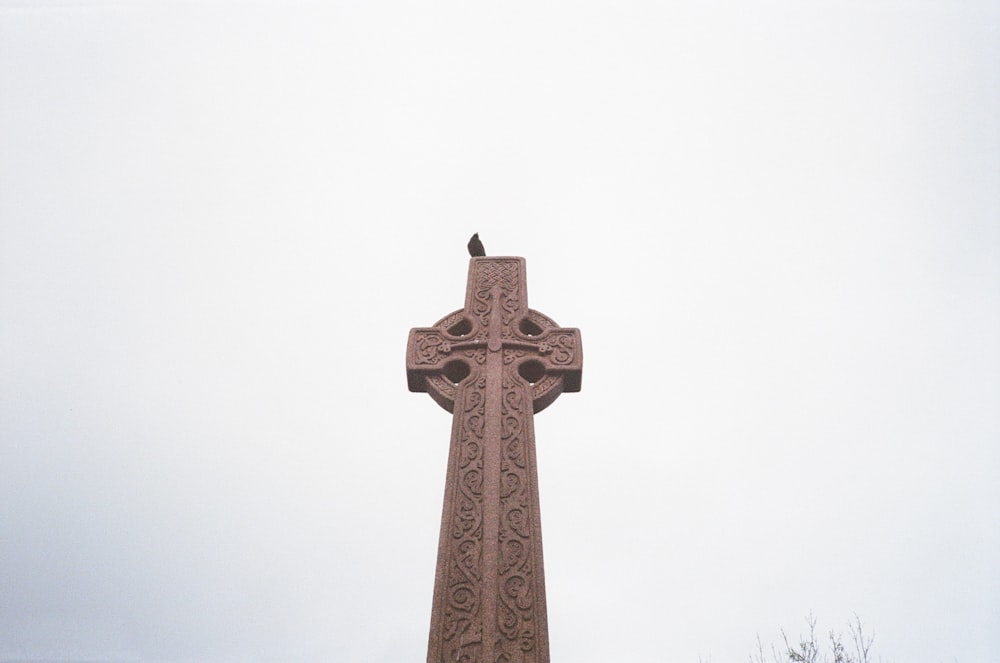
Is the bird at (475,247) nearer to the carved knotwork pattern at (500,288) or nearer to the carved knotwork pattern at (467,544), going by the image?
the carved knotwork pattern at (500,288)

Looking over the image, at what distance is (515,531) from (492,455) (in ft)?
1.69

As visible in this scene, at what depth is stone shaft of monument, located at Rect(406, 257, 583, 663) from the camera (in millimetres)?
3562

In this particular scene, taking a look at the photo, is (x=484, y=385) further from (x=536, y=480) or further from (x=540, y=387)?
(x=536, y=480)

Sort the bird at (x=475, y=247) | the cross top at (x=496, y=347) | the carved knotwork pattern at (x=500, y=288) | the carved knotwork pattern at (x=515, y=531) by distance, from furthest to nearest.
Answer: the bird at (x=475, y=247)
the carved knotwork pattern at (x=500, y=288)
the cross top at (x=496, y=347)
the carved knotwork pattern at (x=515, y=531)

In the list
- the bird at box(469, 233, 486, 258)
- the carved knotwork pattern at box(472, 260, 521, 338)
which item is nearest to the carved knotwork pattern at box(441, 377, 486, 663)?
the carved knotwork pattern at box(472, 260, 521, 338)

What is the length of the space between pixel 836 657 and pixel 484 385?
22.4 ft

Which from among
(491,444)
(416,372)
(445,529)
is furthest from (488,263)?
(445,529)

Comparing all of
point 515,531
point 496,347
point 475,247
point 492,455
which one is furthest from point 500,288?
point 515,531

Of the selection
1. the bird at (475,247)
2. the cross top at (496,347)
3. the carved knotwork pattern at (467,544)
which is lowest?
the carved knotwork pattern at (467,544)

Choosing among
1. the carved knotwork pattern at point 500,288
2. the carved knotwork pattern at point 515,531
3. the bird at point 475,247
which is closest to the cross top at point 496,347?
the carved knotwork pattern at point 500,288

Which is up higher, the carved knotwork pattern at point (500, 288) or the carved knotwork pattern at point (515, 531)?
the carved knotwork pattern at point (500, 288)

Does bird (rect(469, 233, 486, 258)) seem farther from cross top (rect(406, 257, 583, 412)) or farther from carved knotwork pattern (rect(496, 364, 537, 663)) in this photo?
carved knotwork pattern (rect(496, 364, 537, 663))

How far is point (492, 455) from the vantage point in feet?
14.1

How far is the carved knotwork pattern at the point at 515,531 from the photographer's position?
3.53 meters
